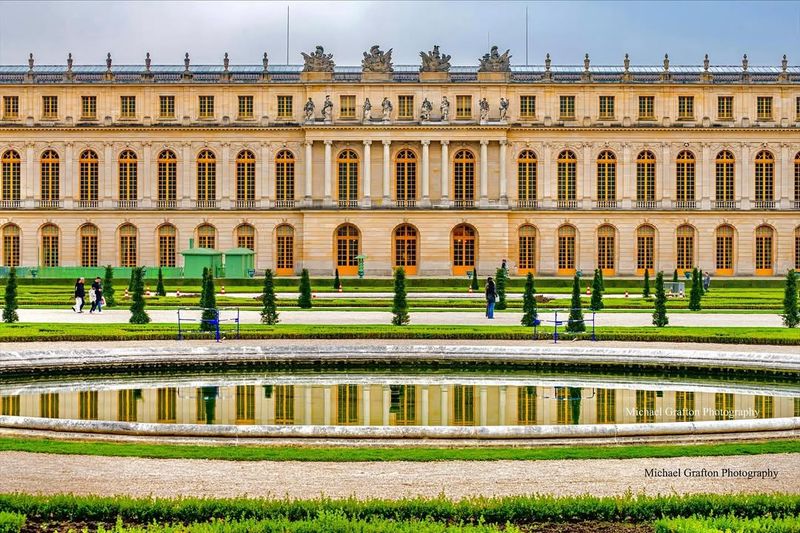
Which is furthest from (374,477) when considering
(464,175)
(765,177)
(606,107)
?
(765,177)

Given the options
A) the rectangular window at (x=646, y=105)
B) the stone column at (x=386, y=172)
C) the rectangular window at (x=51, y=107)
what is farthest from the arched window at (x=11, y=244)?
the rectangular window at (x=646, y=105)

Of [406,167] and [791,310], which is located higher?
[406,167]

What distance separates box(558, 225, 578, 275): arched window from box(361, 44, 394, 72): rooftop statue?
15795mm

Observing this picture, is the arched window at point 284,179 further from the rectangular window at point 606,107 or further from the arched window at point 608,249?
the rectangular window at point 606,107

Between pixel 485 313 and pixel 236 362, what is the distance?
641 inches

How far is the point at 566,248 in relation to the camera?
72312mm

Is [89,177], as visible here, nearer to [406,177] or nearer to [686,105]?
[406,177]

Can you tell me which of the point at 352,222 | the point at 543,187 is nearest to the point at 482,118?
the point at 543,187

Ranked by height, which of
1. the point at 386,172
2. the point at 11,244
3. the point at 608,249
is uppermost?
the point at 386,172

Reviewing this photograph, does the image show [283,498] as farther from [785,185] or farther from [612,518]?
[785,185]

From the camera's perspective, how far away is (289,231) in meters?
72.4

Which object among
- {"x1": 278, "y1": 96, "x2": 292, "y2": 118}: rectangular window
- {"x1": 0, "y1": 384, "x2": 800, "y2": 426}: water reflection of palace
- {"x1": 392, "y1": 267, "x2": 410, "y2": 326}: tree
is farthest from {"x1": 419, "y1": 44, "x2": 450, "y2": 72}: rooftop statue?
{"x1": 0, "y1": 384, "x2": 800, "y2": 426}: water reflection of palace

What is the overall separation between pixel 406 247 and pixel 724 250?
→ 21.2m

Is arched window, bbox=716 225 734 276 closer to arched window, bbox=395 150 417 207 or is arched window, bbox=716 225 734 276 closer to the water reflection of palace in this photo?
arched window, bbox=395 150 417 207
